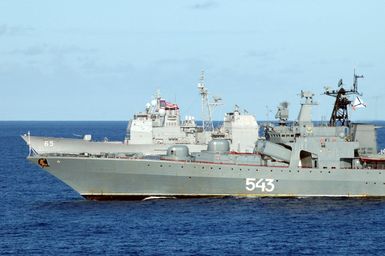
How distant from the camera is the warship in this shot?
159ft

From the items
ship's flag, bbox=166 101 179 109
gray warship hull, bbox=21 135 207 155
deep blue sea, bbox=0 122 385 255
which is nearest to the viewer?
deep blue sea, bbox=0 122 385 255

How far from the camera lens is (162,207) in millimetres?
46375

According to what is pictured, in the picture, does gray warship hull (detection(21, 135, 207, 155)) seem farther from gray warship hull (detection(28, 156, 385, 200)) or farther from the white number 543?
the white number 543

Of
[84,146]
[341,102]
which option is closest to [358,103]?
[341,102]

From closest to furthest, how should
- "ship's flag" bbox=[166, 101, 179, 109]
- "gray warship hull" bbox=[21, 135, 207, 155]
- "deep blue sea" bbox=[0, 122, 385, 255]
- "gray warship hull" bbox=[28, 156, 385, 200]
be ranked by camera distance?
"deep blue sea" bbox=[0, 122, 385, 255], "gray warship hull" bbox=[28, 156, 385, 200], "gray warship hull" bbox=[21, 135, 207, 155], "ship's flag" bbox=[166, 101, 179, 109]

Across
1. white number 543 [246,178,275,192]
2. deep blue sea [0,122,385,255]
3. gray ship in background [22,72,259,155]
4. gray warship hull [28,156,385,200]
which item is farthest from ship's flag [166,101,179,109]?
white number 543 [246,178,275,192]

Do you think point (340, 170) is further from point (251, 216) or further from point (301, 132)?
point (251, 216)

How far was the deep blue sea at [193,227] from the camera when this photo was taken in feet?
117

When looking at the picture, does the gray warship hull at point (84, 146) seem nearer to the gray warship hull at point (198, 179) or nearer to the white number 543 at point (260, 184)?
the gray warship hull at point (198, 179)

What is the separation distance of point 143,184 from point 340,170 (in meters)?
13.0

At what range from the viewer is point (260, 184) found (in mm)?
49188

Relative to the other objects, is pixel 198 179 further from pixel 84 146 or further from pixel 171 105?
pixel 84 146

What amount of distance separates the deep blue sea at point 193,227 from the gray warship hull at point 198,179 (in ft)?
2.66

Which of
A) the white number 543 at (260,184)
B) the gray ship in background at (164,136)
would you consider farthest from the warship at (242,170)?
the gray ship in background at (164,136)
